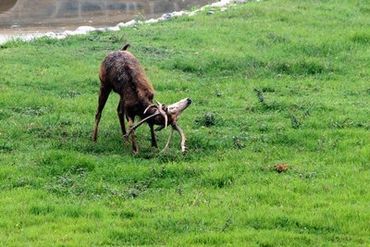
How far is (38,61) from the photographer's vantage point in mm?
18109

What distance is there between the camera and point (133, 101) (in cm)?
1254

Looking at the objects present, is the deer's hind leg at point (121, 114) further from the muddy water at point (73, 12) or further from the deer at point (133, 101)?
the muddy water at point (73, 12)

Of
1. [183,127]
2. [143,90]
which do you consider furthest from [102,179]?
[183,127]

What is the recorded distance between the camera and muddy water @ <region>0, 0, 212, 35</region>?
28.0 m

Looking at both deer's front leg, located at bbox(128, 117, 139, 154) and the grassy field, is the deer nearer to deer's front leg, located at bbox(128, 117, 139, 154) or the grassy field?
deer's front leg, located at bbox(128, 117, 139, 154)

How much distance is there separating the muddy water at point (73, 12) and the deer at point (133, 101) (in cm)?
1377

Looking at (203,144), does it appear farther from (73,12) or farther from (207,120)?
(73,12)

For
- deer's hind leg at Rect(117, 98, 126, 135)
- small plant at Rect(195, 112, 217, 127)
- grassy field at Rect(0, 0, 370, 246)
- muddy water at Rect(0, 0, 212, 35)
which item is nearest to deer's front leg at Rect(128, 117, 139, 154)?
grassy field at Rect(0, 0, 370, 246)

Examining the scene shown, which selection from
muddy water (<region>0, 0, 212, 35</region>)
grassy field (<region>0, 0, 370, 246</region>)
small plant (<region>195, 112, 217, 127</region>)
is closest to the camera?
grassy field (<region>0, 0, 370, 246</region>)

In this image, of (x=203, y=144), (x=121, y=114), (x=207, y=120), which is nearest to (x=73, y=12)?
(x=207, y=120)

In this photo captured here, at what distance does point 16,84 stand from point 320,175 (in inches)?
279

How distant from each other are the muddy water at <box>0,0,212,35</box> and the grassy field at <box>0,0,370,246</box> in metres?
7.14

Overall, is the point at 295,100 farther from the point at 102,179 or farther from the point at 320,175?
the point at 102,179

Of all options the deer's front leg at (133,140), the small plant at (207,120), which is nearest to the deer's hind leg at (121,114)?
the deer's front leg at (133,140)
